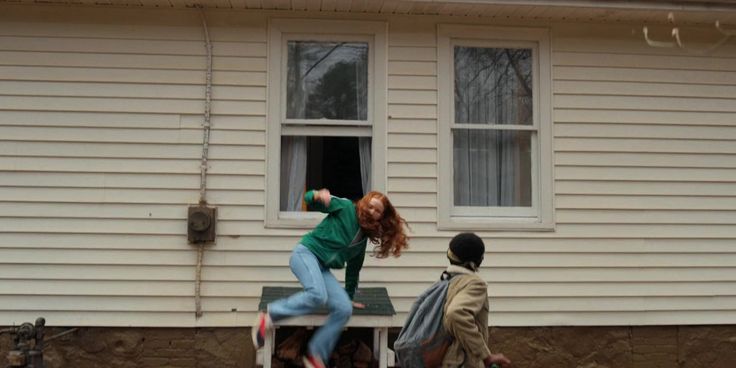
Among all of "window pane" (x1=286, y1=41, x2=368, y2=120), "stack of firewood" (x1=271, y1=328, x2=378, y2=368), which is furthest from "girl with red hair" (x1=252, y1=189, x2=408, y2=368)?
"window pane" (x1=286, y1=41, x2=368, y2=120)

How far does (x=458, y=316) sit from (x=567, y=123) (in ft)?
10.4

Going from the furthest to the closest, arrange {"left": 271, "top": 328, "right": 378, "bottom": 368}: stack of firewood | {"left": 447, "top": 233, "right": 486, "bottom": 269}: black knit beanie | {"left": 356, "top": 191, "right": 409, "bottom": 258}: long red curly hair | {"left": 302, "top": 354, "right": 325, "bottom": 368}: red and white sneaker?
{"left": 271, "top": 328, "right": 378, "bottom": 368}: stack of firewood → {"left": 356, "top": 191, "right": 409, "bottom": 258}: long red curly hair → {"left": 302, "top": 354, "right": 325, "bottom": 368}: red and white sneaker → {"left": 447, "top": 233, "right": 486, "bottom": 269}: black knit beanie

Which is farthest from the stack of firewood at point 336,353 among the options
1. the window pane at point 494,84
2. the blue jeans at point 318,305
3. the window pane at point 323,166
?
the window pane at point 494,84

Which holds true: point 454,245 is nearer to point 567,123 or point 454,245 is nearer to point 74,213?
point 567,123

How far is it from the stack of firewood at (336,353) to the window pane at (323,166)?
1.29 m

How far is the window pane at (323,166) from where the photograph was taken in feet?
19.1

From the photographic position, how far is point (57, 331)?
18.0ft

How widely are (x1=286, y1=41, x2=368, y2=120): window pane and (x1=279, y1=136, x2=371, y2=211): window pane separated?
227 millimetres

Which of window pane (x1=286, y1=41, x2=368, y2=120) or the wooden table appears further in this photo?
window pane (x1=286, y1=41, x2=368, y2=120)

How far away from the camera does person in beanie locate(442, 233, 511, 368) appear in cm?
328

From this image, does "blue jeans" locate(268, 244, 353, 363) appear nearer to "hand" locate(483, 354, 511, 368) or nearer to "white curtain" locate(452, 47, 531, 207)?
"hand" locate(483, 354, 511, 368)

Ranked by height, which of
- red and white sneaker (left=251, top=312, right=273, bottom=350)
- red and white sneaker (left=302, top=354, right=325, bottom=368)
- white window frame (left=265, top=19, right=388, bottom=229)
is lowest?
red and white sneaker (left=302, top=354, right=325, bottom=368)

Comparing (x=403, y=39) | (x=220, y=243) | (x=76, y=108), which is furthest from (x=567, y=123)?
(x=76, y=108)

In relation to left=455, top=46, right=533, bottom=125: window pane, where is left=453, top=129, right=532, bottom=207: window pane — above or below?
below
